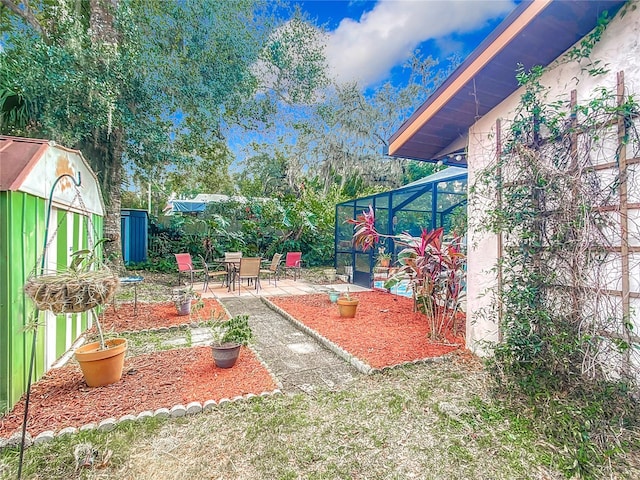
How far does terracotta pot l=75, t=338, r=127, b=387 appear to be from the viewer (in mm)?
2680

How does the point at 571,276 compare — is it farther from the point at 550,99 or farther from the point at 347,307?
the point at 347,307

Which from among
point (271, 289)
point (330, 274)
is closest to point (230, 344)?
point (271, 289)

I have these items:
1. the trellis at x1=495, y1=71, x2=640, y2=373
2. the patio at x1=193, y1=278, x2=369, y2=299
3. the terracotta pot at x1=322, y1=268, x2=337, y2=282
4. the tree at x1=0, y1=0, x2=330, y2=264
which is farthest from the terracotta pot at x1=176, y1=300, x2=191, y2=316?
the trellis at x1=495, y1=71, x2=640, y2=373

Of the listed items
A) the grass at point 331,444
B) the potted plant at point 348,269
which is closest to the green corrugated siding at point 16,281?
the grass at point 331,444

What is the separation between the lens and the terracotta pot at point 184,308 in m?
5.08

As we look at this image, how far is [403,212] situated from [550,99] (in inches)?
181

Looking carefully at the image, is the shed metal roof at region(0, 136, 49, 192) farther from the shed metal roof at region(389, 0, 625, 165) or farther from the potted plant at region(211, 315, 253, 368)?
the shed metal roof at region(389, 0, 625, 165)

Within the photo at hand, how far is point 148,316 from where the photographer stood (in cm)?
503

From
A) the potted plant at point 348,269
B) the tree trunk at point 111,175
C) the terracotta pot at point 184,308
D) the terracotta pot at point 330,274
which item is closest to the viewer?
the terracotta pot at point 184,308

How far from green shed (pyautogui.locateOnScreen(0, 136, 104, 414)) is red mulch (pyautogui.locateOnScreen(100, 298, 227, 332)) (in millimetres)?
1097

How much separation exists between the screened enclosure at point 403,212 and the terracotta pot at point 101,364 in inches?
173

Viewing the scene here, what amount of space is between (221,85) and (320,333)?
6.63 metres

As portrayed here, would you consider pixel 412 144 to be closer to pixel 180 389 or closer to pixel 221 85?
pixel 180 389

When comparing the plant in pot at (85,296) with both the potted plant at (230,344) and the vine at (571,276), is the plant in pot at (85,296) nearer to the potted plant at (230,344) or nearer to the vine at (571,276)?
the potted plant at (230,344)
